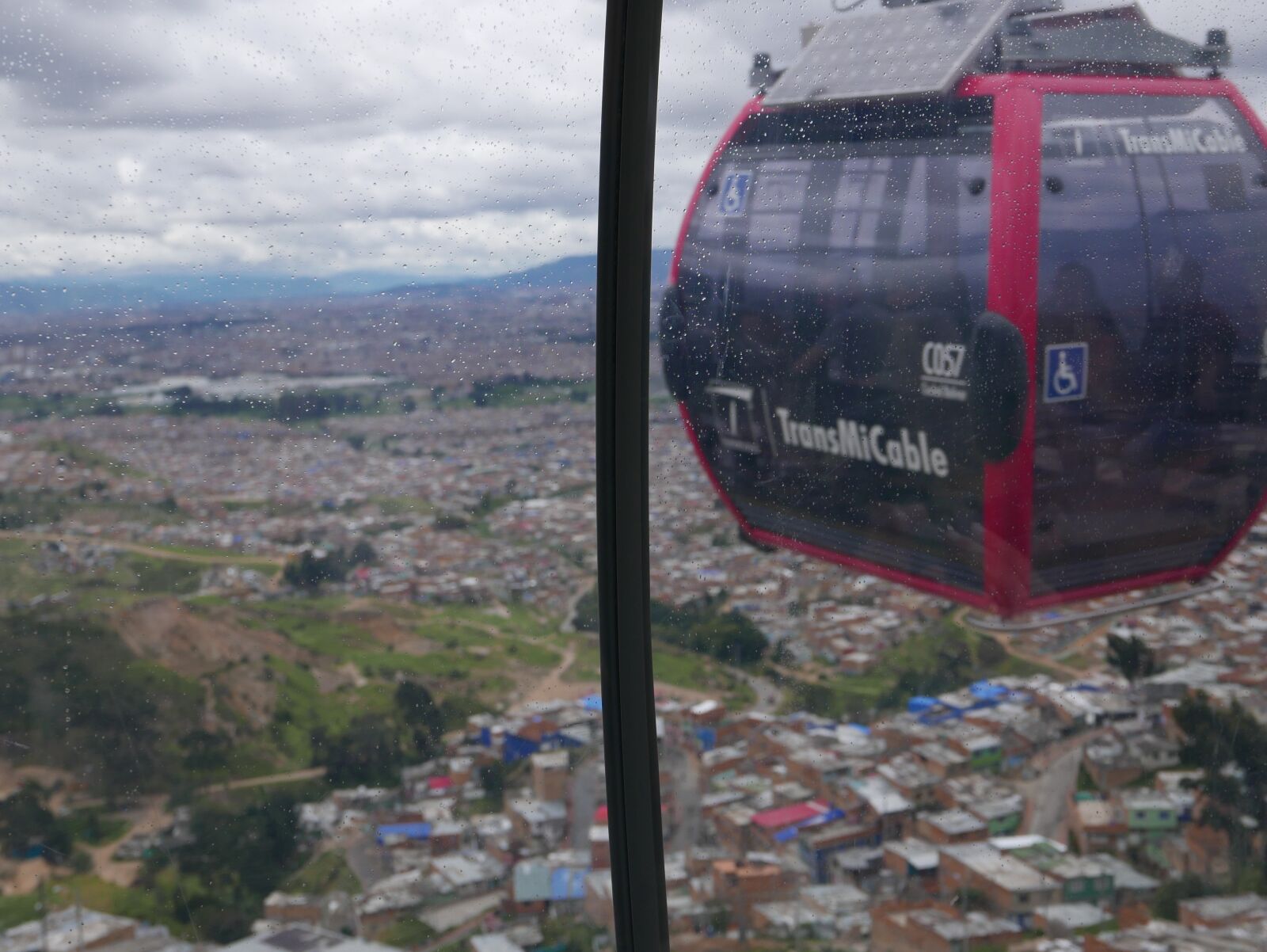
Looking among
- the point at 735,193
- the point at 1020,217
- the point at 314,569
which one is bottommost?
the point at 314,569

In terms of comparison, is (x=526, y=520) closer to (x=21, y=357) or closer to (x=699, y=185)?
(x=21, y=357)

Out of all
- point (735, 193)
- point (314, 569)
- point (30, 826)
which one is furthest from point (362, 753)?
point (735, 193)

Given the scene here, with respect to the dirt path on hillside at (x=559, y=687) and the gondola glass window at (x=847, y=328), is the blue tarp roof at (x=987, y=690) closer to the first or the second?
the gondola glass window at (x=847, y=328)

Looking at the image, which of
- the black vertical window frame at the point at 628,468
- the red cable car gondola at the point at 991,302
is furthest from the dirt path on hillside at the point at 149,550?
the red cable car gondola at the point at 991,302

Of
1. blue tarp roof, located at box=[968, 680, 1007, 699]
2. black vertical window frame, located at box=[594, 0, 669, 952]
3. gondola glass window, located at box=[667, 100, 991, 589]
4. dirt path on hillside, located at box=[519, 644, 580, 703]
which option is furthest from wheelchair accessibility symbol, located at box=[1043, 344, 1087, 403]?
dirt path on hillside, located at box=[519, 644, 580, 703]

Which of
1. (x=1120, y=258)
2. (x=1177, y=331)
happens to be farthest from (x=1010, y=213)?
(x=1177, y=331)

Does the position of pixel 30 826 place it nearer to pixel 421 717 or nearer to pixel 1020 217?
pixel 421 717
